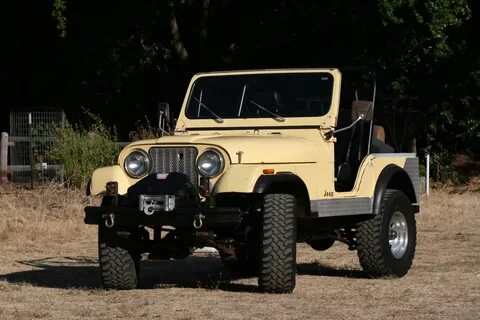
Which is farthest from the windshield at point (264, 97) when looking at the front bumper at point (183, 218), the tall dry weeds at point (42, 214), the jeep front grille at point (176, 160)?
the tall dry weeds at point (42, 214)

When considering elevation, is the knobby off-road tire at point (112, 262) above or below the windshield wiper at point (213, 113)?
A: below

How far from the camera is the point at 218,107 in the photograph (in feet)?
42.6

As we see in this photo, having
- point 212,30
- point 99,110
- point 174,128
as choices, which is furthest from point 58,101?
point 174,128

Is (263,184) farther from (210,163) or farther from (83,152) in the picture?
(83,152)

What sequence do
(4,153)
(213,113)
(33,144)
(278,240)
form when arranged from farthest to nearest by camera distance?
(4,153)
(33,144)
(213,113)
(278,240)

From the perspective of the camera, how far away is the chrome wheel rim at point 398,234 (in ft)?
42.9

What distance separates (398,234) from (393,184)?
1.90 feet

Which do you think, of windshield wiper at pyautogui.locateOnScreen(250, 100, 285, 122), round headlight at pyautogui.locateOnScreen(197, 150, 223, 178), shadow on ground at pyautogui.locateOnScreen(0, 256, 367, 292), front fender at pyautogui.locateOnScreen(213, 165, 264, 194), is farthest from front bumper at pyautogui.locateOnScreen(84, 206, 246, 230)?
windshield wiper at pyautogui.locateOnScreen(250, 100, 285, 122)

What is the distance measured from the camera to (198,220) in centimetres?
1080

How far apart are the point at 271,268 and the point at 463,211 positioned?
11167 millimetres

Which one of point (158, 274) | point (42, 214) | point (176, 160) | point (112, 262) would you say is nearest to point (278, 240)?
point (176, 160)

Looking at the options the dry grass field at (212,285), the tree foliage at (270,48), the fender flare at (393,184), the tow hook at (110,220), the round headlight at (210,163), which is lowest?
the dry grass field at (212,285)

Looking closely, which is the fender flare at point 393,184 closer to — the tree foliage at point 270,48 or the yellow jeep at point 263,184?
the yellow jeep at point 263,184

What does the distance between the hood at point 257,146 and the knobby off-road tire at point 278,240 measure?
0.38 m
